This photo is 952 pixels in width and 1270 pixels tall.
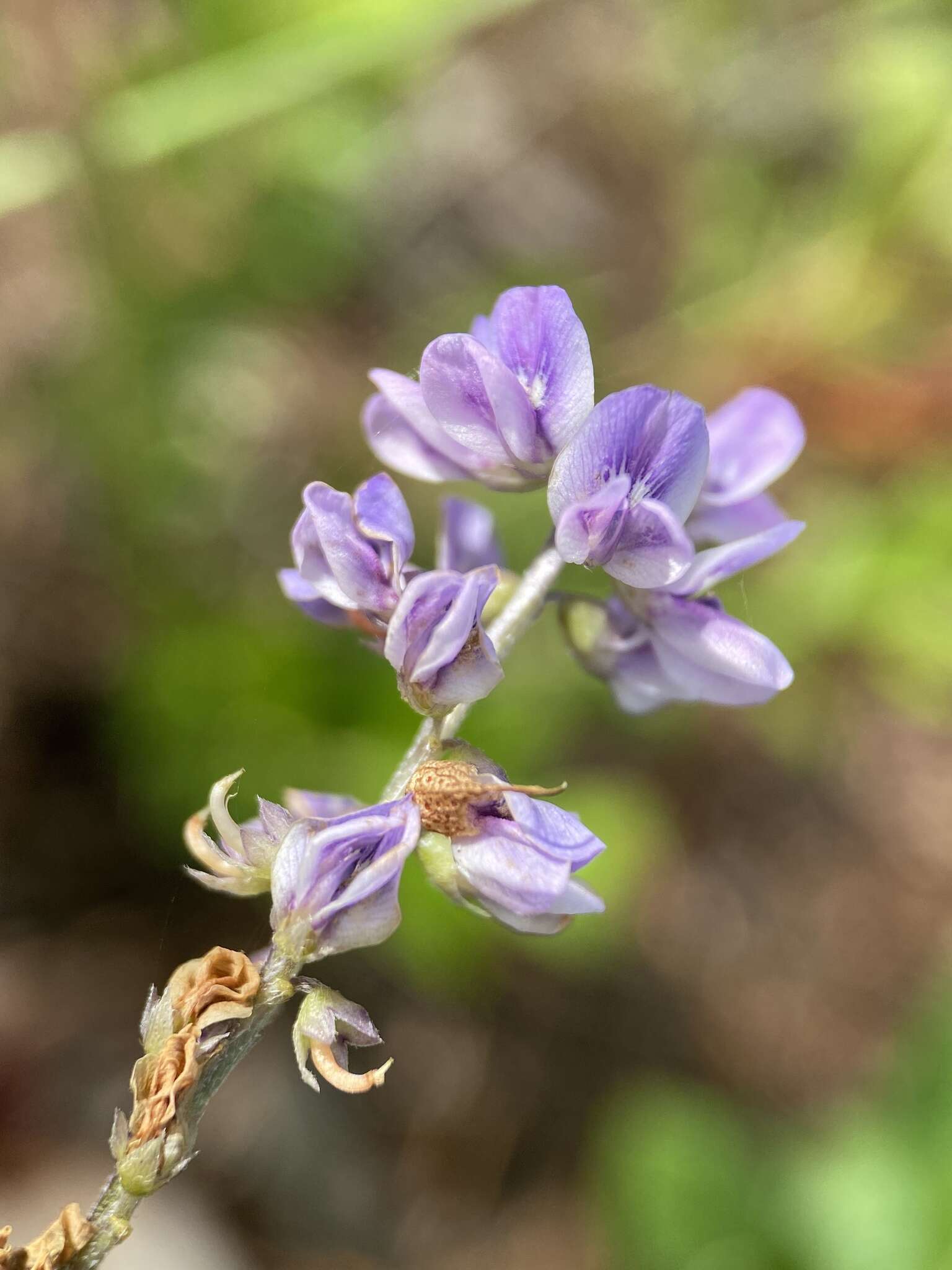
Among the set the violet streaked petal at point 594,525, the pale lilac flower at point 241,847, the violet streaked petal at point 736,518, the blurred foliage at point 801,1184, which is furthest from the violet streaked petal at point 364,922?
the blurred foliage at point 801,1184

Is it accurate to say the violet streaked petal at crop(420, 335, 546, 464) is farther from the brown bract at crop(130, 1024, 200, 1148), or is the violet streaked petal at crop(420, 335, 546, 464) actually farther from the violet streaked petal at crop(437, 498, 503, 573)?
the brown bract at crop(130, 1024, 200, 1148)

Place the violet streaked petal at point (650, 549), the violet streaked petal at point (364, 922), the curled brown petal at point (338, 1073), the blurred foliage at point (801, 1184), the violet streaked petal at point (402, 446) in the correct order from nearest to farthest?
1. the curled brown petal at point (338, 1073)
2. the violet streaked petal at point (364, 922)
3. the violet streaked petal at point (650, 549)
4. the violet streaked petal at point (402, 446)
5. the blurred foliage at point (801, 1184)

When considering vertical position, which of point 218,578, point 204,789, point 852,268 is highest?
point 852,268

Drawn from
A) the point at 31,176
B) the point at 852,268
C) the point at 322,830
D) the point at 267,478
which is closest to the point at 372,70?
the point at 31,176

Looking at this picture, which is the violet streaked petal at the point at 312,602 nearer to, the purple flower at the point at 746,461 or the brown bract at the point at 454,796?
the brown bract at the point at 454,796

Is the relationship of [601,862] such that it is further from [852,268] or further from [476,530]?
[852,268]

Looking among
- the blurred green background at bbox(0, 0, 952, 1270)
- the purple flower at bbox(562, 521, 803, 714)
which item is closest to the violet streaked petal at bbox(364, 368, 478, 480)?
the purple flower at bbox(562, 521, 803, 714)
